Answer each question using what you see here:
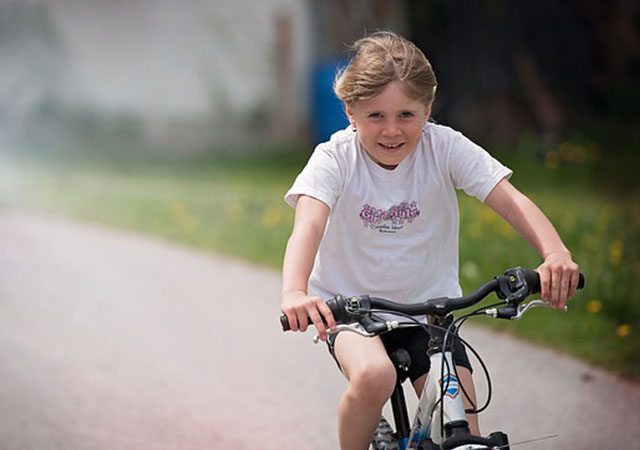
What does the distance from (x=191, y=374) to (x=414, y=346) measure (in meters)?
2.36

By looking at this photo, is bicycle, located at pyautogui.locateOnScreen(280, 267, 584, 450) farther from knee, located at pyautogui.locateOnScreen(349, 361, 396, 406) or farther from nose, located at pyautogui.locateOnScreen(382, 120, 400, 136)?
nose, located at pyautogui.locateOnScreen(382, 120, 400, 136)

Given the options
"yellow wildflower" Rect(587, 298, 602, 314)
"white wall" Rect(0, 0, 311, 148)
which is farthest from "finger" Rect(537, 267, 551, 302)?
"white wall" Rect(0, 0, 311, 148)

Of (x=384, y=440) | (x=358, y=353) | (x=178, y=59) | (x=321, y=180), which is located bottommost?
(x=384, y=440)

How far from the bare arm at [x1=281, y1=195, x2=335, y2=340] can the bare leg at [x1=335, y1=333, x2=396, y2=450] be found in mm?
247

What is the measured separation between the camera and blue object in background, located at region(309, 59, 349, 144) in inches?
517

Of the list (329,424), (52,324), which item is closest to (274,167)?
(52,324)

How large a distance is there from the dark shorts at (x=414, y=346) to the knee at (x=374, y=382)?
0.21 meters

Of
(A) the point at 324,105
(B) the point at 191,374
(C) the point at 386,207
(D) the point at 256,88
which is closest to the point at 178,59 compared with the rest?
(D) the point at 256,88

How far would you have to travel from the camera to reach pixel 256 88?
44.9 feet

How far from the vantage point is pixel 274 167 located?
1176cm

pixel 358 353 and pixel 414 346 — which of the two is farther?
pixel 414 346

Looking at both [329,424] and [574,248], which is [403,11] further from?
[329,424]

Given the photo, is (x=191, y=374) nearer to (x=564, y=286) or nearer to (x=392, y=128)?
(x=392, y=128)

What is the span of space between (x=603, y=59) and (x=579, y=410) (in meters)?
10.6
